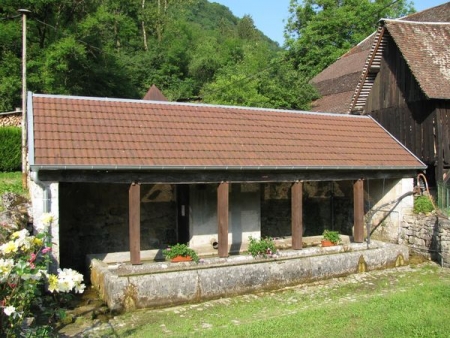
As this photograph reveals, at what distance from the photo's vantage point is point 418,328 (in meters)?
7.26

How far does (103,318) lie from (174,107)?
6.67 meters

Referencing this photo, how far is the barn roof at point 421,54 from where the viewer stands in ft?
52.7

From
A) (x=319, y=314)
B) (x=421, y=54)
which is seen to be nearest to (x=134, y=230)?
(x=319, y=314)

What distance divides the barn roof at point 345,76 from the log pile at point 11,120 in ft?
51.2

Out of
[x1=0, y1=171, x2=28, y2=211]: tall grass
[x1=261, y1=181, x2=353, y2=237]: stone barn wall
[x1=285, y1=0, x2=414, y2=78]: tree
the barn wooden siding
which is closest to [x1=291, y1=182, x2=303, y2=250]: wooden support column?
[x1=261, y1=181, x2=353, y2=237]: stone barn wall

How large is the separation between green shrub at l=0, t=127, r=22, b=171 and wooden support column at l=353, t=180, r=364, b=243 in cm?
1508

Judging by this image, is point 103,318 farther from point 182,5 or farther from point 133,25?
point 182,5

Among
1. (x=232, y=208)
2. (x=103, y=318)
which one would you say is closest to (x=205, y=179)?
(x=232, y=208)

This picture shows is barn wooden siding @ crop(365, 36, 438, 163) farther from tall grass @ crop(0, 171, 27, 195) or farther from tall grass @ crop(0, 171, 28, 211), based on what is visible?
tall grass @ crop(0, 171, 27, 195)

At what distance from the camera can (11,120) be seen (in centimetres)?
2359

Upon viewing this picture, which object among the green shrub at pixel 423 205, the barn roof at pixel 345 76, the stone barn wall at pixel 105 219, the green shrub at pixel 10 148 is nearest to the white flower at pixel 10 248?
the stone barn wall at pixel 105 219

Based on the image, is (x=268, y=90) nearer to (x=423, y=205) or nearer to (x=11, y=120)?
(x=423, y=205)

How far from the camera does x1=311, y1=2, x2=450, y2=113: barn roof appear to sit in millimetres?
25375

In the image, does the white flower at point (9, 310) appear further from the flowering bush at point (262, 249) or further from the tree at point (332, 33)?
the tree at point (332, 33)
